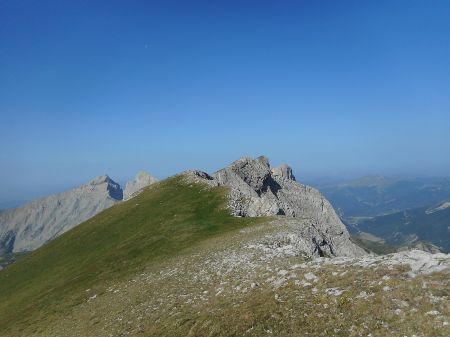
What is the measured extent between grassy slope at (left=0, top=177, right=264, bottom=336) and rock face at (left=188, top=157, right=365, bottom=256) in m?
4.37

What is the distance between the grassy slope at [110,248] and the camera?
43.0 m

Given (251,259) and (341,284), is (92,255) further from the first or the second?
(341,284)

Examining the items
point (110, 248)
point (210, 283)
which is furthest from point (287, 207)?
point (210, 283)

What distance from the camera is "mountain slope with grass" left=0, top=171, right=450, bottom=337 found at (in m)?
19.4

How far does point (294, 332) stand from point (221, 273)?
13727 millimetres

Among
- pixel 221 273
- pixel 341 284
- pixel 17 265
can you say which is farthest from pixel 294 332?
pixel 17 265

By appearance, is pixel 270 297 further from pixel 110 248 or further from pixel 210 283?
pixel 110 248

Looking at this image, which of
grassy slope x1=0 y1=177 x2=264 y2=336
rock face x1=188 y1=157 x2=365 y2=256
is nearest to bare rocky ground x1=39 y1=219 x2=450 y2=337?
rock face x1=188 y1=157 x2=365 y2=256

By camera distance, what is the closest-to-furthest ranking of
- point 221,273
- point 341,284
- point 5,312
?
point 341,284 < point 221,273 < point 5,312

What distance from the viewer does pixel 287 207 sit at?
7744cm

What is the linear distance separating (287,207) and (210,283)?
48.2 m

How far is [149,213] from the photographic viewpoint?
209 feet

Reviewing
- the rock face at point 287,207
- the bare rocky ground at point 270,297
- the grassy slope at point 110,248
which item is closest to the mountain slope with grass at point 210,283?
the bare rocky ground at point 270,297

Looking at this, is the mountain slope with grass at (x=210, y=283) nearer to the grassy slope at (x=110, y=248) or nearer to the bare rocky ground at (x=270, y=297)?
the bare rocky ground at (x=270, y=297)
